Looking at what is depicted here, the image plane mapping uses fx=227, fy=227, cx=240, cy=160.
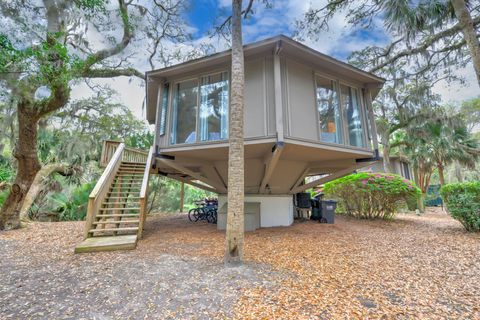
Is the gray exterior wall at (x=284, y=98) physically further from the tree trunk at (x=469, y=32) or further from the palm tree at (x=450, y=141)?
the palm tree at (x=450, y=141)

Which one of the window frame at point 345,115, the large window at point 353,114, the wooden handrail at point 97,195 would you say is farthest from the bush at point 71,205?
the large window at point 353,114

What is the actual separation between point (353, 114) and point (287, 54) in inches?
107

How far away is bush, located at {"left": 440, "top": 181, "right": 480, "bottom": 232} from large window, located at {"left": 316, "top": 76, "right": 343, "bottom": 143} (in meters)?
3.86

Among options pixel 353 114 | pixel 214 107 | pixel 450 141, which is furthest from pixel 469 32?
pixel 450 141

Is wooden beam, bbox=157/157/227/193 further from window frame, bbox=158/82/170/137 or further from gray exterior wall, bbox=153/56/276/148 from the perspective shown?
gray exterior wall, bbox=153/56/276/148

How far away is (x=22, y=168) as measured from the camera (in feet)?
25.1

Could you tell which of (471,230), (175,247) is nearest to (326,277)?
(175,247)

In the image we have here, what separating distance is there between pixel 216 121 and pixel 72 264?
4.34 m

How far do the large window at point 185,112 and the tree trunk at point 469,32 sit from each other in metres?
8.19

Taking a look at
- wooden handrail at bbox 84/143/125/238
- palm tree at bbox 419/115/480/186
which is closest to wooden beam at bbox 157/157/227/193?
wooden handrail at bbox 84/143/125/238

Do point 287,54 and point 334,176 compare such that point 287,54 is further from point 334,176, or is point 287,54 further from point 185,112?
point 334,176

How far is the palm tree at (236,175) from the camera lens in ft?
13.1

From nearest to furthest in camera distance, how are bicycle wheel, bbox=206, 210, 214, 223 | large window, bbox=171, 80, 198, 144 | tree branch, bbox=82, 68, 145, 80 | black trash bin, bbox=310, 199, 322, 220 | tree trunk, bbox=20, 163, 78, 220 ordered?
large window, bbox=171, 80, 198, 144, black trash bin, bbox=310, 199, 322, 220, tree trunk, bbox=20, 163, 78, 220, bicycle wheel, bbox=206, 210, 214, 223, tree branch, bbox=82, 68, 145, 80

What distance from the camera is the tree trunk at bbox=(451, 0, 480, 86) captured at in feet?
21.6
